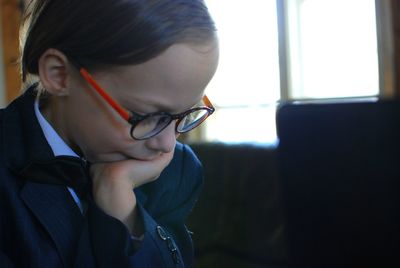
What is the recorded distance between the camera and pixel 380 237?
413 mm

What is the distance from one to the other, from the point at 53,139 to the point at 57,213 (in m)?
0.13

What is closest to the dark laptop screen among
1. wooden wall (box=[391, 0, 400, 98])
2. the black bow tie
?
the black bow tie

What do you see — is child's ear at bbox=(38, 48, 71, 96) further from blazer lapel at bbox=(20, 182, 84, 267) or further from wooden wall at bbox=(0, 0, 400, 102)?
wooden wall at bbox=(0, 0, 400, 102)

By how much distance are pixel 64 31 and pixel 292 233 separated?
53 centimetres

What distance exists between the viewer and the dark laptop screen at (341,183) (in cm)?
40

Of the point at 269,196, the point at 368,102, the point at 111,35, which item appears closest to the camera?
the point at 368,102

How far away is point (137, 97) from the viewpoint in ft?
2.59

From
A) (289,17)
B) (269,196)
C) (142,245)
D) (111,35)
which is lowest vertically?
(269,196)

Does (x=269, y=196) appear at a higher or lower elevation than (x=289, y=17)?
lower

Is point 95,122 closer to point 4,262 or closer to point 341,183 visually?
point 4,262

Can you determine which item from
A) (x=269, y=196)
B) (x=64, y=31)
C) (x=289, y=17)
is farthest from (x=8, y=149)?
(x=289, y=17)

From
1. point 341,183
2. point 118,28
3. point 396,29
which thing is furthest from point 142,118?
point 396,29

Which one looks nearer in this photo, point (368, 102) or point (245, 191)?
point (368, 102)

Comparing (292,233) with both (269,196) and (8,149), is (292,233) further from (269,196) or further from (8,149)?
(269,196)
